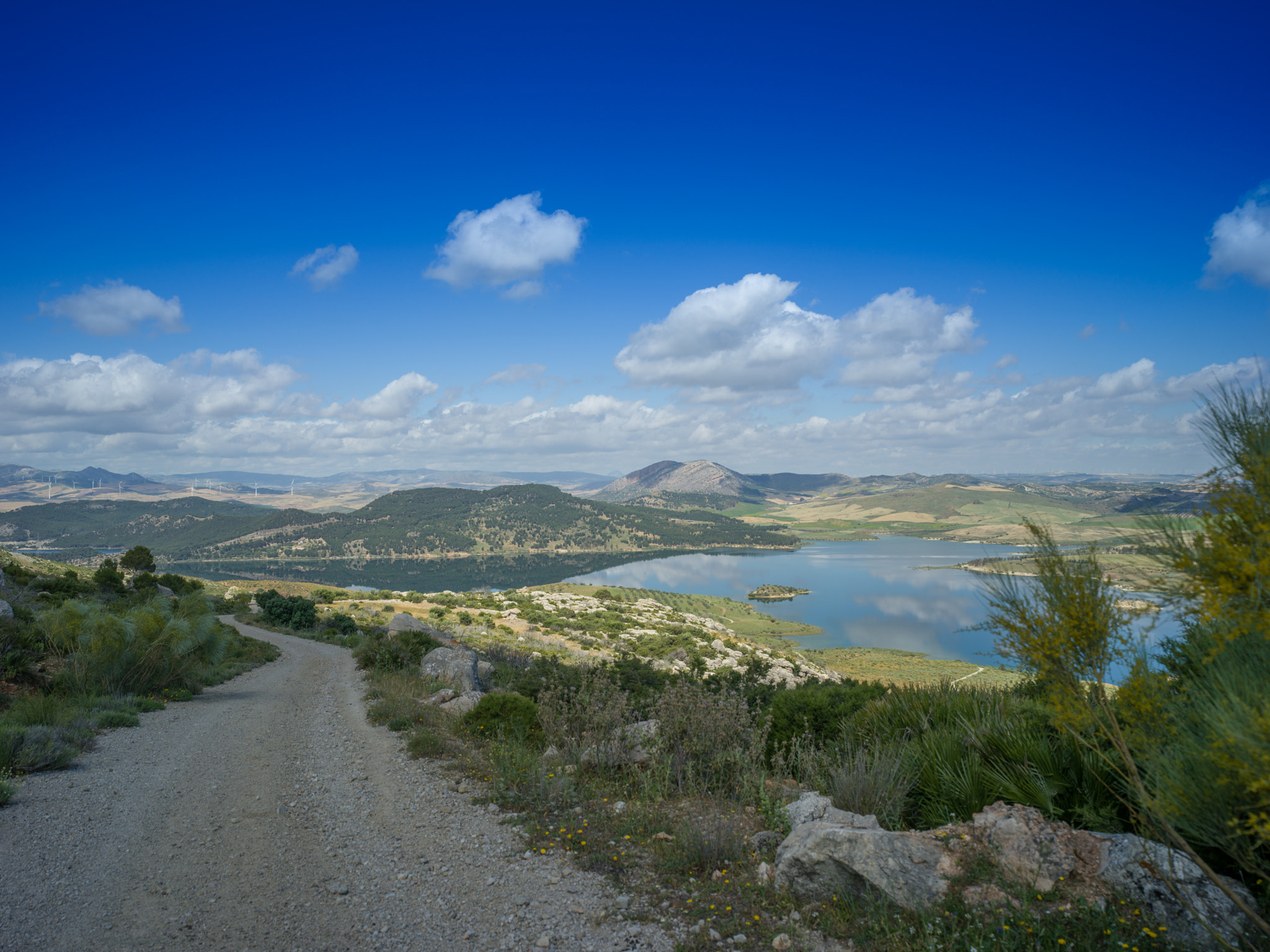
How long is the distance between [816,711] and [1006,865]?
4.53 m

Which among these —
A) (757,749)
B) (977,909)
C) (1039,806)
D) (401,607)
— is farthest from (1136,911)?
(401,607)

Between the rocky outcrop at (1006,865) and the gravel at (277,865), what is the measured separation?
122cm

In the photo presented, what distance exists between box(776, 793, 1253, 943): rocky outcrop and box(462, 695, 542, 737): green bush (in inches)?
199

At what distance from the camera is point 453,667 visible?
48.9 ft

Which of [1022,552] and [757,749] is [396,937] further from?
[1022,552]

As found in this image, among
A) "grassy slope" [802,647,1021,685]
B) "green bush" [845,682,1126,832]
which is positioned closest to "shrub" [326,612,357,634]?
"green bush" [845,682,1126,832]

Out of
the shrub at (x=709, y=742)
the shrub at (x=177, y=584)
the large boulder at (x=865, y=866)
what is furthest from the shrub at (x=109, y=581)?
the large boulder at (x=865, y=866)

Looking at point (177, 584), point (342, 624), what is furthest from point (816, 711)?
point (177, 584)

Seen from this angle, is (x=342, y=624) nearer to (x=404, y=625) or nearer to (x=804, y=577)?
(x=404, y=625)

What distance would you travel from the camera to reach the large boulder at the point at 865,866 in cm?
382

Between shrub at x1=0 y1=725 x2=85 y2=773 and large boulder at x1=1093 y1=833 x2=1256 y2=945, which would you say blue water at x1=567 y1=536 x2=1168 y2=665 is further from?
shrub at x1=0 y1=725 x2=85 y2=773

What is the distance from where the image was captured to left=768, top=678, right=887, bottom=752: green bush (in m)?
7.85

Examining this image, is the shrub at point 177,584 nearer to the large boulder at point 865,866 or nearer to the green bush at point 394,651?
the green bush at point 394,651

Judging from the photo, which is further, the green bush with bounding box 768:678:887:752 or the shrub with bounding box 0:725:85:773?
the green bush with bounding box 768:678:887:752
